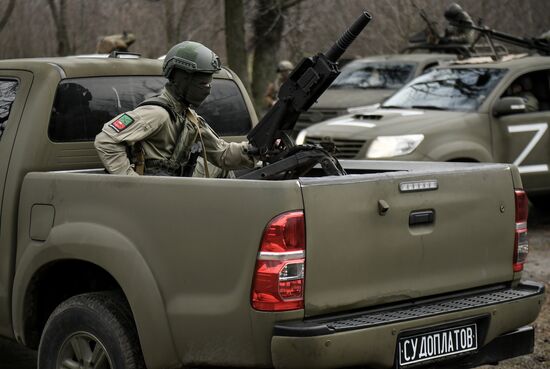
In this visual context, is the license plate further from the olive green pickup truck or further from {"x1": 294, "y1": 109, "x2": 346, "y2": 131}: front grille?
{"x1": 294, "y1": 109, "x2": 346, "y2": 131}: front grille

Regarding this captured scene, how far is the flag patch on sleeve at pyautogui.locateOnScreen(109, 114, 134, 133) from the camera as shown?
5.17m

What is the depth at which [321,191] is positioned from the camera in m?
4.21

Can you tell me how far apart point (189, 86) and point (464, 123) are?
5414mm

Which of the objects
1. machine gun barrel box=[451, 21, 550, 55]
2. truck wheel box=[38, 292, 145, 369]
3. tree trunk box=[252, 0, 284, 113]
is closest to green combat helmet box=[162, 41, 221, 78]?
truck wheel box=[38, 292, 145, 369]

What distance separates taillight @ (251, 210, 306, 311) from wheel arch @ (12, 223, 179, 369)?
48cm

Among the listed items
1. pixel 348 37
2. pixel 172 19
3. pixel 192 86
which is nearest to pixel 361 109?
pixel 348 37

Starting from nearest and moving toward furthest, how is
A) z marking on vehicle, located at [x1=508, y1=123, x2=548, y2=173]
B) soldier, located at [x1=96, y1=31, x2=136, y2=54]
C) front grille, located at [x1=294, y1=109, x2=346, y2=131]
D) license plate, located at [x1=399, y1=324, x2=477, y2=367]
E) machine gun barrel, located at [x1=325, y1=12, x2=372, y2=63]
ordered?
1. license plate, located at [x1=399, y1=324, x2=477, y2=367]
2. machine gun barrel, located at [x1=325, y1=12, x2=372, y2=63]
3. z marking on vehicle, located at [x1=508, y1=123, x2=548, y2=173]
4. soldier, located at [x1=96, y1=31, x2=136, y2=54]
5. front grille, located at [x1=294, y1=109, x2=346, y2=131]

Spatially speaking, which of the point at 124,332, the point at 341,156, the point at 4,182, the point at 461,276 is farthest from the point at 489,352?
the point at 341,156

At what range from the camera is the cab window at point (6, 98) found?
5.50 m

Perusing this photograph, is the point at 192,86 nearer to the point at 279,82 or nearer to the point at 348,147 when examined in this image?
the point at 348,147

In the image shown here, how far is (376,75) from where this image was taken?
1568 cm

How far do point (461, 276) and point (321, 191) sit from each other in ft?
2.98

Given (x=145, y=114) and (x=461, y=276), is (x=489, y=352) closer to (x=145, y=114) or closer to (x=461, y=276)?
(x=461, y=276)

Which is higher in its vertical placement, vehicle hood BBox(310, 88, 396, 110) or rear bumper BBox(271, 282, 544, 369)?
rear bumper BBox(271, 282, 544, 369)
